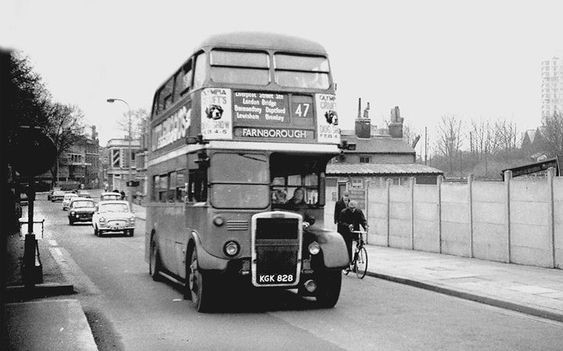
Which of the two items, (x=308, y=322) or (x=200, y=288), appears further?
(x=200, y=288)

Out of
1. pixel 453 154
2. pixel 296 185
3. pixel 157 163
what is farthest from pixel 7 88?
pixel 453 154

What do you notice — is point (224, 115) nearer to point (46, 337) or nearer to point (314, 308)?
point (314, 308)

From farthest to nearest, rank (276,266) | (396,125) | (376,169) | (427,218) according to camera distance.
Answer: (396,125)
(376,169)
(427,218)
(276,266)

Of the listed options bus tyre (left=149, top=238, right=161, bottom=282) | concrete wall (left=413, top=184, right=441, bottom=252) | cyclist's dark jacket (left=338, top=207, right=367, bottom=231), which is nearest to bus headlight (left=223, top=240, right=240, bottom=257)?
bus tyre (left=149, top=238, right=161, bottom=282)

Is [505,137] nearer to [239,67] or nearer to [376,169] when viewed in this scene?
[376,169]

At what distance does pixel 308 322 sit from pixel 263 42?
4.71m

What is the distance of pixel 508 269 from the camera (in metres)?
16.8

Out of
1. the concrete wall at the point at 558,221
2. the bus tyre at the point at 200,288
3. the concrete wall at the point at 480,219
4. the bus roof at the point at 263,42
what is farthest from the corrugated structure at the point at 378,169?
the bus tyre at the point at 200,288

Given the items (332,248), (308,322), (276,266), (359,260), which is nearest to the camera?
(308,322)

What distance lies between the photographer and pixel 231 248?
10547mm

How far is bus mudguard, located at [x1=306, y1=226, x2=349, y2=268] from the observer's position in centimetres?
1072

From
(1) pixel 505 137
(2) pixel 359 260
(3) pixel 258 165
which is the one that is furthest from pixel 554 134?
(3) pixel 258 165

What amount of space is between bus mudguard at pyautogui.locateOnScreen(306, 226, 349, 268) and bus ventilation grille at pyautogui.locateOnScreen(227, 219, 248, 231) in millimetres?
1120

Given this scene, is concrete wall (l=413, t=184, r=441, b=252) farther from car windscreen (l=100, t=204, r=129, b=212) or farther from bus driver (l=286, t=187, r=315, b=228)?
car windscreen (l=100, t=204, r=129, b=212)
